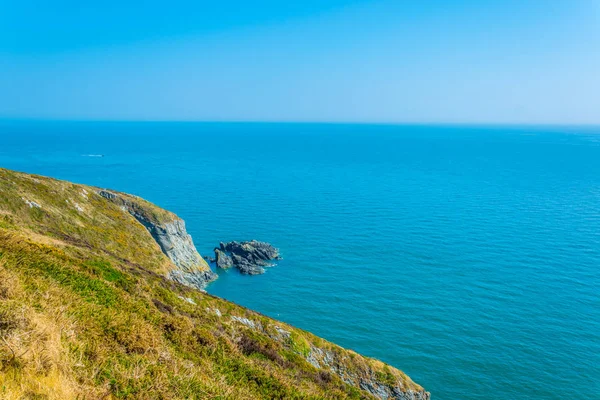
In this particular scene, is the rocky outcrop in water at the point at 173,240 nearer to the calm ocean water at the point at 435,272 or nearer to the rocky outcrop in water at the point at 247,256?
the calm ocean water at the point at 435,272

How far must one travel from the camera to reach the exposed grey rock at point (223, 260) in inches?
3216

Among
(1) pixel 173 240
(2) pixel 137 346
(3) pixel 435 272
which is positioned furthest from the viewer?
(3) pixel 435 272

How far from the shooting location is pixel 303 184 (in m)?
160

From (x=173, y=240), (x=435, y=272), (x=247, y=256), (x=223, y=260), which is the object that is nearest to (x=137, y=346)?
(x=173, y=240)

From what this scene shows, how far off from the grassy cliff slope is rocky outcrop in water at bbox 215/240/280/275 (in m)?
42.8

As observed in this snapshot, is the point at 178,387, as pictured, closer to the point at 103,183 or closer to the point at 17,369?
the point at 17,369

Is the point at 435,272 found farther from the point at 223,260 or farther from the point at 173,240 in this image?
the point at 173,240

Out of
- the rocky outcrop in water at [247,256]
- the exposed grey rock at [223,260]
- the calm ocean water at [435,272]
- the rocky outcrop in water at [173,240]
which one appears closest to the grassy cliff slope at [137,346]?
the calm ocean water at [435,272]

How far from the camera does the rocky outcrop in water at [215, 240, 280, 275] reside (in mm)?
80812

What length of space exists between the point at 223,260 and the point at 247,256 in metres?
4.97

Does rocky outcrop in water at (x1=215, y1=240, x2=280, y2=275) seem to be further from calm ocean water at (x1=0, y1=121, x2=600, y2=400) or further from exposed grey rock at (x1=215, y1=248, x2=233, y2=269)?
calm ocean water at (x1=0, y1=121, x2=600, y2=400)

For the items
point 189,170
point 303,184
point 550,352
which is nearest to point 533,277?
point 550,352

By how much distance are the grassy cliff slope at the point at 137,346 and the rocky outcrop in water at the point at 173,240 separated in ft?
104

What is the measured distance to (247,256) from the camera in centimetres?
8400
